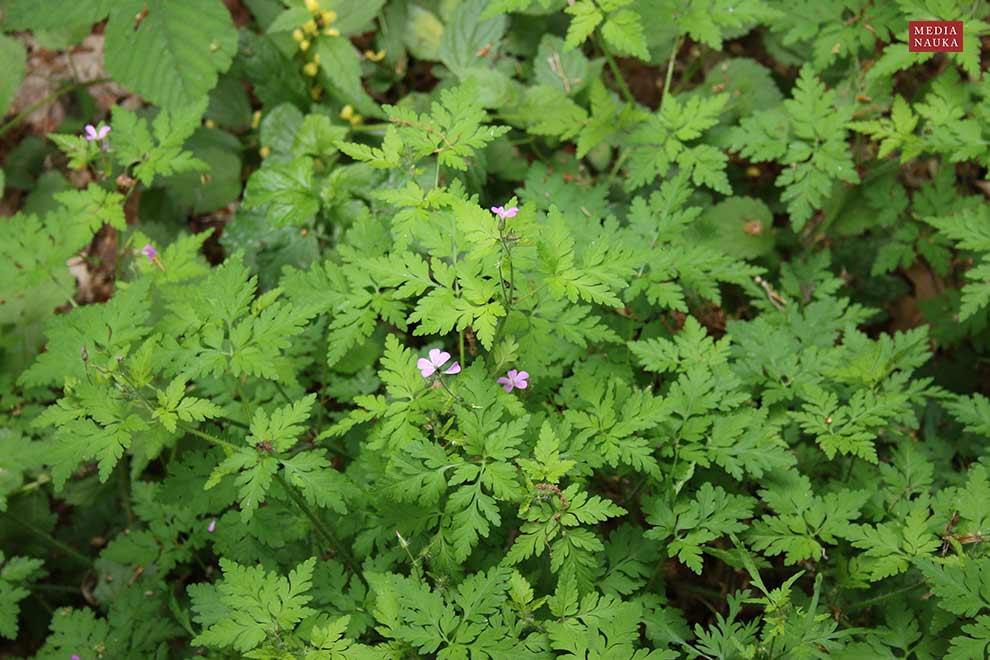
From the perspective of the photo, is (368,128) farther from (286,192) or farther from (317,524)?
(317,524)

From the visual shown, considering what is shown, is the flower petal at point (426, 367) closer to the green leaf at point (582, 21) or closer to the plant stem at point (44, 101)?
the green leaf at point (582, 21)

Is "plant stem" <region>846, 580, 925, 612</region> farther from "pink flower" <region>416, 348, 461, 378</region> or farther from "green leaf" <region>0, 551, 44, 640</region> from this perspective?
"green leaf" <region>0, 551, 44, 640</region>

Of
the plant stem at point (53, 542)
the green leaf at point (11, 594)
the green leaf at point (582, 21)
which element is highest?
the green leaf at point (582, 21)

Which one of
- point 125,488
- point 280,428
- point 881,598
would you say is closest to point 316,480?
point 280,428

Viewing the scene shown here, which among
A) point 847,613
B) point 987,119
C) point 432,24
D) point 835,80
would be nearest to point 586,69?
point 432,24

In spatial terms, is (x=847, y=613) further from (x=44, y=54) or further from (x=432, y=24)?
(x=44, y=54)

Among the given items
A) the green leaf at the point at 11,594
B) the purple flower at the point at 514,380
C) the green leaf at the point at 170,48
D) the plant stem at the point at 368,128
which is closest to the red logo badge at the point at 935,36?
the purple flower at the point at 514,380

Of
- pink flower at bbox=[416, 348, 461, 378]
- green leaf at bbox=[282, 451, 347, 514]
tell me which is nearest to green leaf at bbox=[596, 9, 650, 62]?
pink flower at bbox=[416, 348, 461, 378]
